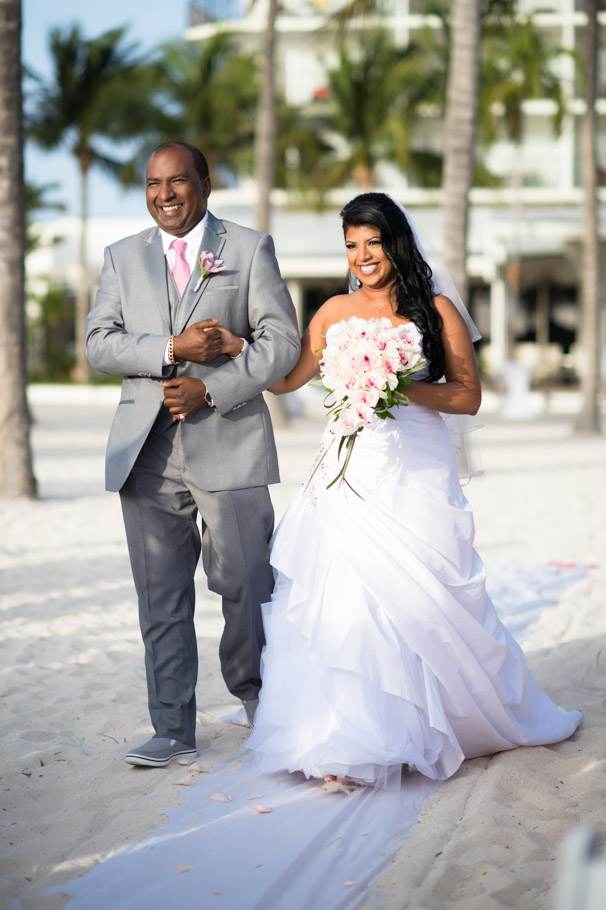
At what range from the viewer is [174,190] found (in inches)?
148

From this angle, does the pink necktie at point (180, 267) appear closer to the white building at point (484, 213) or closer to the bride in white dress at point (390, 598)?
the bride in white dress at point (390, 598)

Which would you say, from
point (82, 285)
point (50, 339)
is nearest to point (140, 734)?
point (82, 285)

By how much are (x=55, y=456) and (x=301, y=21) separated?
26.4m

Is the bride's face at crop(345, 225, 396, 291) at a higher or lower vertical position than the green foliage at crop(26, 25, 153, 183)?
lower

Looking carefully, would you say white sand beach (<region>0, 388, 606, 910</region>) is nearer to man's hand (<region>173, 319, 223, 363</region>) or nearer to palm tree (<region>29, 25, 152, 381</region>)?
man's hand (<region>173, 319, 223, 363</region>)

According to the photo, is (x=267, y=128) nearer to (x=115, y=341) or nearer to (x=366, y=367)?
(x=115, y=341)

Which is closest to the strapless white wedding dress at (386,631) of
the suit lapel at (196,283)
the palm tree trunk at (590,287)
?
the suit lapel at (196,283)

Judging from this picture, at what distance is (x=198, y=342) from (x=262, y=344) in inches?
10.4

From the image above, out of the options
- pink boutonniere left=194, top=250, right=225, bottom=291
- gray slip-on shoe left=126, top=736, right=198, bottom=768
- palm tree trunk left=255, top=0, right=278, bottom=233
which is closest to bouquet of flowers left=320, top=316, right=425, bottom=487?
pink boutonniere left=194, top=250, right=225, bottom=291

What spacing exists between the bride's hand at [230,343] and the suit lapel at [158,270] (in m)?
0.22

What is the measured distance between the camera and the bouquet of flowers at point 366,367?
3.56 meters

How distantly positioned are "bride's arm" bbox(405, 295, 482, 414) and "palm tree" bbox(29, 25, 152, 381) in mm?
29802

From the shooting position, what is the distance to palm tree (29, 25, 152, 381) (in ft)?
108

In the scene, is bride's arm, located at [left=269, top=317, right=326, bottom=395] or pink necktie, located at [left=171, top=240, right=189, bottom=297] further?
bride's arm, located at [left=269, top=317, right=326, bottom=395]
